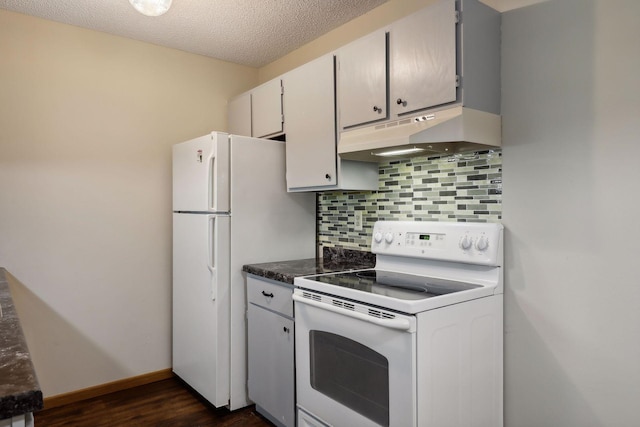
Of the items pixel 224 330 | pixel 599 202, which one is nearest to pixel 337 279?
pixel 224 330

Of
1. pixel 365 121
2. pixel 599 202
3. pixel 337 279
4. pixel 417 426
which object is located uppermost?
pixel 365 121

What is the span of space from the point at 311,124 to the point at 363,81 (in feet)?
1.54

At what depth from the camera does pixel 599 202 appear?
1.59 m

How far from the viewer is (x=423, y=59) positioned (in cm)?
184

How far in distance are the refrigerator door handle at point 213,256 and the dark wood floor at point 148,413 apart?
28.2 inches

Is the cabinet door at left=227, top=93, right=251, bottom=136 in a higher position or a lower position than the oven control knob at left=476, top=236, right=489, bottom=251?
higher

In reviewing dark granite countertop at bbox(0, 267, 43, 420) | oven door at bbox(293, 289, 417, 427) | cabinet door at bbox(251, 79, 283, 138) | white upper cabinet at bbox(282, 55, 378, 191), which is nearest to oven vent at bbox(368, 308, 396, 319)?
oven door at bbox(293, 289, 417, 427)

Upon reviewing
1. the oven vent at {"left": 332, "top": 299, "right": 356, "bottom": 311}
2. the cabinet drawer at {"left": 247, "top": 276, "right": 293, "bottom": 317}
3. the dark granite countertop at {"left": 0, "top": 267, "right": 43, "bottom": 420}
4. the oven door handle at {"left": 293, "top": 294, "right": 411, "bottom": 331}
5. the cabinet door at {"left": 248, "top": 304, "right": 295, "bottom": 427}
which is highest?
the dark granite countertop at {"left": 0, "top": 267, "right": 43, "bottom": 420}

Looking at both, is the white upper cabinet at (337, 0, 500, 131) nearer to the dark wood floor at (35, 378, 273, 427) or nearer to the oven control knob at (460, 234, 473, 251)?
the oven control knob at (460, 234, 473, 251)

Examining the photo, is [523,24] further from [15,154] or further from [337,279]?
[15,154]

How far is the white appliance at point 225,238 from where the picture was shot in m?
2.52

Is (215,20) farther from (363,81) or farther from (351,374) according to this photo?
(351,374)

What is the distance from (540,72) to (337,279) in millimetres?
1271

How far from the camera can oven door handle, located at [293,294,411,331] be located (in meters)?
1.48
